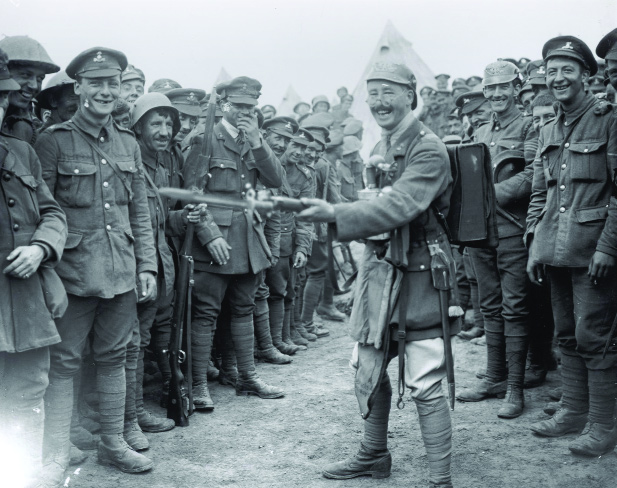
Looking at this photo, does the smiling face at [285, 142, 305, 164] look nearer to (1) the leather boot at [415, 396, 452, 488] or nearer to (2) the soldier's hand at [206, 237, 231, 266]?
(2) the soldier's hand at [206, 237, 231, 266]

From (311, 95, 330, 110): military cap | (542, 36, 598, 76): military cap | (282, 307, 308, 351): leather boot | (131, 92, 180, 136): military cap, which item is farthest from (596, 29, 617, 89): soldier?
(311, 95, 330, 110): military cap

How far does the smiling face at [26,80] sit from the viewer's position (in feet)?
13.6

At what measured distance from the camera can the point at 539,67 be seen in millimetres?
6711

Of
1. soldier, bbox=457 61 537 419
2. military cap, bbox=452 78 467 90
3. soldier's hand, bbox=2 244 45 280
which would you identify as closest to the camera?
soldier's hand, bbox=2 244 45 280

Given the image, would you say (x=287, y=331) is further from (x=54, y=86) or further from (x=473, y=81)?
(x=473, y=81)

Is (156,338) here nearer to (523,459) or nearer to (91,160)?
(91,160)

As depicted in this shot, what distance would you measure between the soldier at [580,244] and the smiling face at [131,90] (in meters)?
4.21

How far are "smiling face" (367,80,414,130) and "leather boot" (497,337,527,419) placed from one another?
2.48 meters

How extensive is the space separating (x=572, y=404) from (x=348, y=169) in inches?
278

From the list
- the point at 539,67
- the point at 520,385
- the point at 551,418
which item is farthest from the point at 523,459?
the point at 539,67

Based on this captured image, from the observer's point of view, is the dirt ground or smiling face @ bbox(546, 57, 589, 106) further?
smiling face @ bbox(546, 57, 589, 106)

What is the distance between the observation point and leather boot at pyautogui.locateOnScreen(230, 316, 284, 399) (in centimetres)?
576

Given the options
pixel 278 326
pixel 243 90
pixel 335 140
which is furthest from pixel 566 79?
pixel 335 140

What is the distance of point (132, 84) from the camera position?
6.94m
